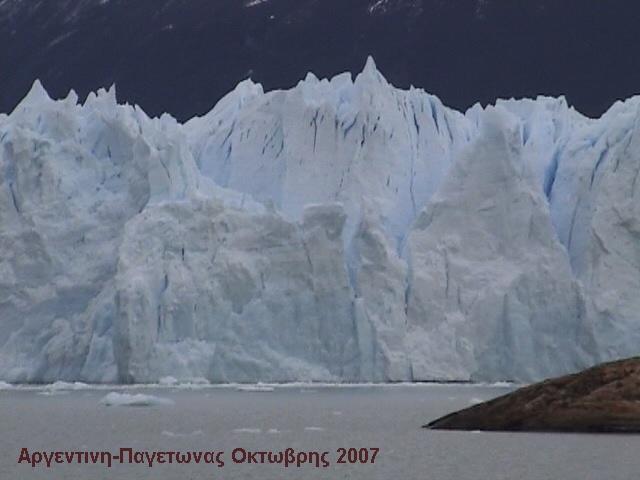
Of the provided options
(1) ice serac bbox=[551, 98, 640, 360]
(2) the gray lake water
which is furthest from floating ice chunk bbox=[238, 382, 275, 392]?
(1) ice serac bbox=[551, 98, 640, 360]

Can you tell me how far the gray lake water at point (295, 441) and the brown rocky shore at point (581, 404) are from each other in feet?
0.57

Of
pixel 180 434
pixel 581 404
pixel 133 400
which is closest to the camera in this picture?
pixel 581 404

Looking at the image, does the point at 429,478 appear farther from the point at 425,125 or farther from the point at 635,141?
the point at 425,125

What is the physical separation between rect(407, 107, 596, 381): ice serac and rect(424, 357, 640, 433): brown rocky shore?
43.6 ft

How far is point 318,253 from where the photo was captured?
30.8 meters

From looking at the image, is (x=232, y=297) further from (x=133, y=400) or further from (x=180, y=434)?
(x=180, y=434)

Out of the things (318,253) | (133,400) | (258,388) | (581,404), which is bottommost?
(581,404)

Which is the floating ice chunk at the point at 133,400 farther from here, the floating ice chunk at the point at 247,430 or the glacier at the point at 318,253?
the glacier at the point at 318,253

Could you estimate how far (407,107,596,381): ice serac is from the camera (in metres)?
30.7

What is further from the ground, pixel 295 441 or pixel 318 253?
pixel 318 253

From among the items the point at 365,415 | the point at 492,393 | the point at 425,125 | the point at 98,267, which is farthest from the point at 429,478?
the point at 425,125

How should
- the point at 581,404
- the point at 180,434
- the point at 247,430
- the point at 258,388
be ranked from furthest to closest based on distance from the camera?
the point at 258,388, the point at 247,430, the point at 180,434, the point at 581,404

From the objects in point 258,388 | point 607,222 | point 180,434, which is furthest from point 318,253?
point 180,434

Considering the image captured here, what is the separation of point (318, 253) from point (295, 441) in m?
13.2
